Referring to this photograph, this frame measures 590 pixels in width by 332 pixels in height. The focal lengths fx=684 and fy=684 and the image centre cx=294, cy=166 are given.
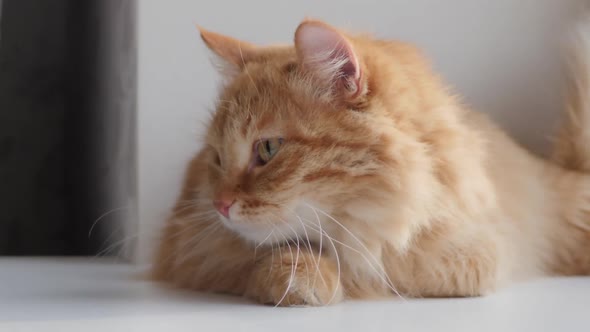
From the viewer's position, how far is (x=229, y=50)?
1.42 meters

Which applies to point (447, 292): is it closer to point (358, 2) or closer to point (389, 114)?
point (389, 114)

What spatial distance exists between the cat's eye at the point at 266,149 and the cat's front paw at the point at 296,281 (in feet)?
0.57

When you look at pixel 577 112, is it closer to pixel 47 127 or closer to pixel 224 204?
pixel 224 204

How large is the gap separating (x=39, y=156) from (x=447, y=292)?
2.46 meters

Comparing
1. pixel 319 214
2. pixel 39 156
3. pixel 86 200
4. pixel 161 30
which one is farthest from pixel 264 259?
pixel 39 156

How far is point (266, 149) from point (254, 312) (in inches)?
Result: 11.4

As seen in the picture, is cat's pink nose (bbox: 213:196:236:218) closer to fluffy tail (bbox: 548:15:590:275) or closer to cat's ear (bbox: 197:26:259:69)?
cat's ear (bbox: 197:26:259:69)

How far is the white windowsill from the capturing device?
3.21 feet

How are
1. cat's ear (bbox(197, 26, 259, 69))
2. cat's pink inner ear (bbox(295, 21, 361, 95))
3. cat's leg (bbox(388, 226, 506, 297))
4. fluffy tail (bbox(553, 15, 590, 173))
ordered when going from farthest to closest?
1. fluffy tail (bbox(553, 15, 590, 173))
2. cat's ear (bbox(197, 26, 259, 69))
3. cat's leg (bbox(388, 226, 506, 297))
4. cat's pink inner ear (bbox(295, 21, 361, 95))

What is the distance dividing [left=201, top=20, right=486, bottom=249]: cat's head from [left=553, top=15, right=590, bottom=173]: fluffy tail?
0.77 meters

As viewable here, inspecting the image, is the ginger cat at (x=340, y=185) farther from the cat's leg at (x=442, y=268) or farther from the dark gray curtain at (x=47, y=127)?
the dark gray curtain at (x=47, y=127)

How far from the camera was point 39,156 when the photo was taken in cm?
323

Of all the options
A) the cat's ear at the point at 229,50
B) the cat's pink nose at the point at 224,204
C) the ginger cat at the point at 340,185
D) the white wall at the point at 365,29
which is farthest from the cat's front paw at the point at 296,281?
the white wall at the point at 365,29

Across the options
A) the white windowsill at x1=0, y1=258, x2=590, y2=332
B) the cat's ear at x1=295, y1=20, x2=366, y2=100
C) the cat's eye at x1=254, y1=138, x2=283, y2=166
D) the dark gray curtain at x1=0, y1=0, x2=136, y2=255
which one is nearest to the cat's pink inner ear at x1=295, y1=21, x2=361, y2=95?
the cat's ear at x1=295, y1=20, x2=366, y2=100
